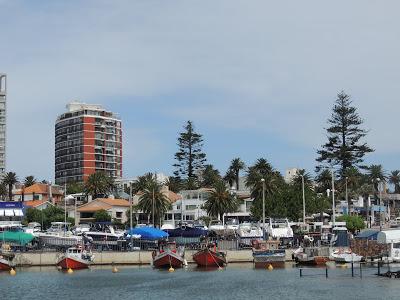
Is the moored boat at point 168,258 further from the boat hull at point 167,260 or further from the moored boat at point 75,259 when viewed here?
the moored boat at point 75,259

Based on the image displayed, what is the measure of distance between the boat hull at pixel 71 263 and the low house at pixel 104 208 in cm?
6475

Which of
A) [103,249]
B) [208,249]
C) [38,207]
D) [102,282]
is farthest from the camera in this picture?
[38,207]

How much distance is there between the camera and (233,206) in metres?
141

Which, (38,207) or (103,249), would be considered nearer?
(103,249)

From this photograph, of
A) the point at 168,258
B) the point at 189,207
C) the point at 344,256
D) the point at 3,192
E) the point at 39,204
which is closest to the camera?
the point at 168,258

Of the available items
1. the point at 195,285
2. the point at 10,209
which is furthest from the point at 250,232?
the point at 10,209

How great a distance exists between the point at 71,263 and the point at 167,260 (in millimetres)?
10624

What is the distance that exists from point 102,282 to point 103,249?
25191 mm

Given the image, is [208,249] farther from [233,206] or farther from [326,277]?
[233,206]

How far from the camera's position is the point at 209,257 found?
281ft

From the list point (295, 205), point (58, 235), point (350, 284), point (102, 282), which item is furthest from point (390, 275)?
point (295, 205)

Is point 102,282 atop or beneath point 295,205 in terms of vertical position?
beneath

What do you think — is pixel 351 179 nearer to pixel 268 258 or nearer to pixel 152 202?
pixel 152 202

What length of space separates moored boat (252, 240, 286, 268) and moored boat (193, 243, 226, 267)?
153 inches
